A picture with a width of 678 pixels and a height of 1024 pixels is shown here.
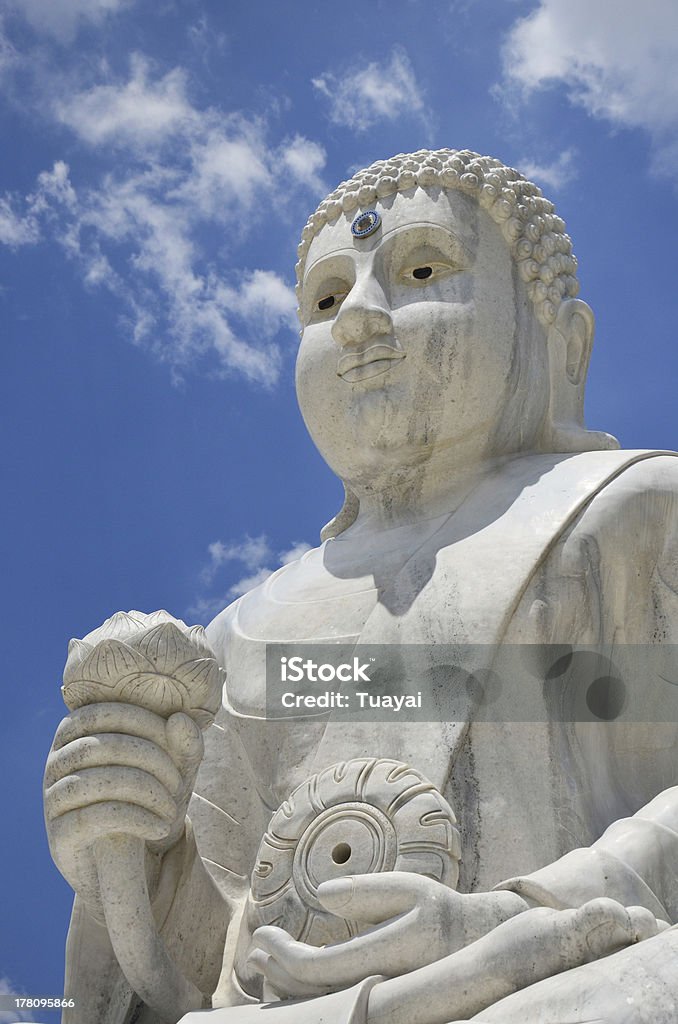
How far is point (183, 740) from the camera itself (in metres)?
5.68

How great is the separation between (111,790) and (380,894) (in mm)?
1004

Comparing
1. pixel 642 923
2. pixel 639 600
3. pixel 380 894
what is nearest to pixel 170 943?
pixel 380 894

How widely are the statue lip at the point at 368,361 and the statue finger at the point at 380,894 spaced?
229 cm

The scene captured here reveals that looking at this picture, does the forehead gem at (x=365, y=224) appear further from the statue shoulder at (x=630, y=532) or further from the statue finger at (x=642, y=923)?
the statue finger at (x=642, y=923)

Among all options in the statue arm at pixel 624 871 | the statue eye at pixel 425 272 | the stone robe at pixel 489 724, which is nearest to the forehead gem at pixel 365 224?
the statue eye at pixel 425 272

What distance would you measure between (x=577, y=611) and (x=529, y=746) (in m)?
0.56

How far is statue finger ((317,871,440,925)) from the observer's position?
5184mm

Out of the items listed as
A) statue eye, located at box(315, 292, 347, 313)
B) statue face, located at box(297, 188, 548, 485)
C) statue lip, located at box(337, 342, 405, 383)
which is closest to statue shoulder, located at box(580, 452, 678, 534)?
statue face, located at box(297, 188, 548, 485)

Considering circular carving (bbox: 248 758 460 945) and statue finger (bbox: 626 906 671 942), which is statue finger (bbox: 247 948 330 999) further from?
statue finger (bbox: 626 906 671 942)

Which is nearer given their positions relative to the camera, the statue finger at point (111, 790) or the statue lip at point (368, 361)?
the statue finger at point (111, 790)

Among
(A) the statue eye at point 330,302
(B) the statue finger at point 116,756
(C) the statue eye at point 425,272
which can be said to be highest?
(A) the statue eye at point 330,302

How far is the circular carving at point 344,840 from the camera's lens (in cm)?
553

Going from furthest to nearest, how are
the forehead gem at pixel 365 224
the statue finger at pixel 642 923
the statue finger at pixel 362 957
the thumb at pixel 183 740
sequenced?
1. the forehead gem at pixel 365 224
2. the thumb at pixel 183 740
3. the statue finger at pixel 362 957
4. the statue finger at pixel 642 923

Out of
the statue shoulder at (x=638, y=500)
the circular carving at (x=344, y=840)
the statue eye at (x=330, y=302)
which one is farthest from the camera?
the statue eye at (x=330, y=302)
